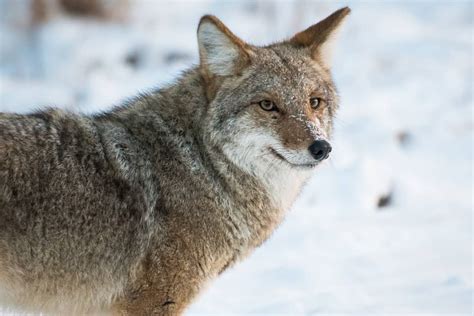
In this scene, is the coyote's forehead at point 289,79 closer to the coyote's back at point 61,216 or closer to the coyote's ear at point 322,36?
the coyote's ear at point 322,36

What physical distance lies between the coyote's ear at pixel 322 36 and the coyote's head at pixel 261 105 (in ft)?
0.74

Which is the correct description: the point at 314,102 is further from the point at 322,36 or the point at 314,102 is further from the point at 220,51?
the point at 220,51

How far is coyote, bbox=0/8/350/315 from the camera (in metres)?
4.38

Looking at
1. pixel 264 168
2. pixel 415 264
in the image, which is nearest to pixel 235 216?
pixel 264 168

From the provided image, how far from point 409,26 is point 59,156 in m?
11.3

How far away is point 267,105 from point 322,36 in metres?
0.74

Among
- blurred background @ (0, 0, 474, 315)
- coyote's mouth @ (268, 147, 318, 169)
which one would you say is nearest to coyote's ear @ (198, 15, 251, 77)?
coyote's mouth @ (268, 147, 318, 169)

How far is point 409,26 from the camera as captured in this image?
1480cm

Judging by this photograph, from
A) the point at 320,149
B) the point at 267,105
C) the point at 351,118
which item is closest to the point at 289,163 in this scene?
the point at 320,149

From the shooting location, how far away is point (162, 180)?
15.6 ft

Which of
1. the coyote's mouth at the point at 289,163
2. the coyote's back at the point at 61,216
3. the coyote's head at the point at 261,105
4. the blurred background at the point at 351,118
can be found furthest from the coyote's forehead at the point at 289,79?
the blurred background at the point at 351,118

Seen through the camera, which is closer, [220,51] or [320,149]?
[320,149]

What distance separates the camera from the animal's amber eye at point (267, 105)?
490 centimetres

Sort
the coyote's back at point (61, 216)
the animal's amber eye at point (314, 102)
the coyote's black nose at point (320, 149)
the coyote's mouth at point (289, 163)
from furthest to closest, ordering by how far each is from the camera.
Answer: the animal's amber eye at point (314, 102), the coyote's mouth at point (289, 163), the coyote's black nose at point (320, 149), the coyote's back at point (61, 216)
